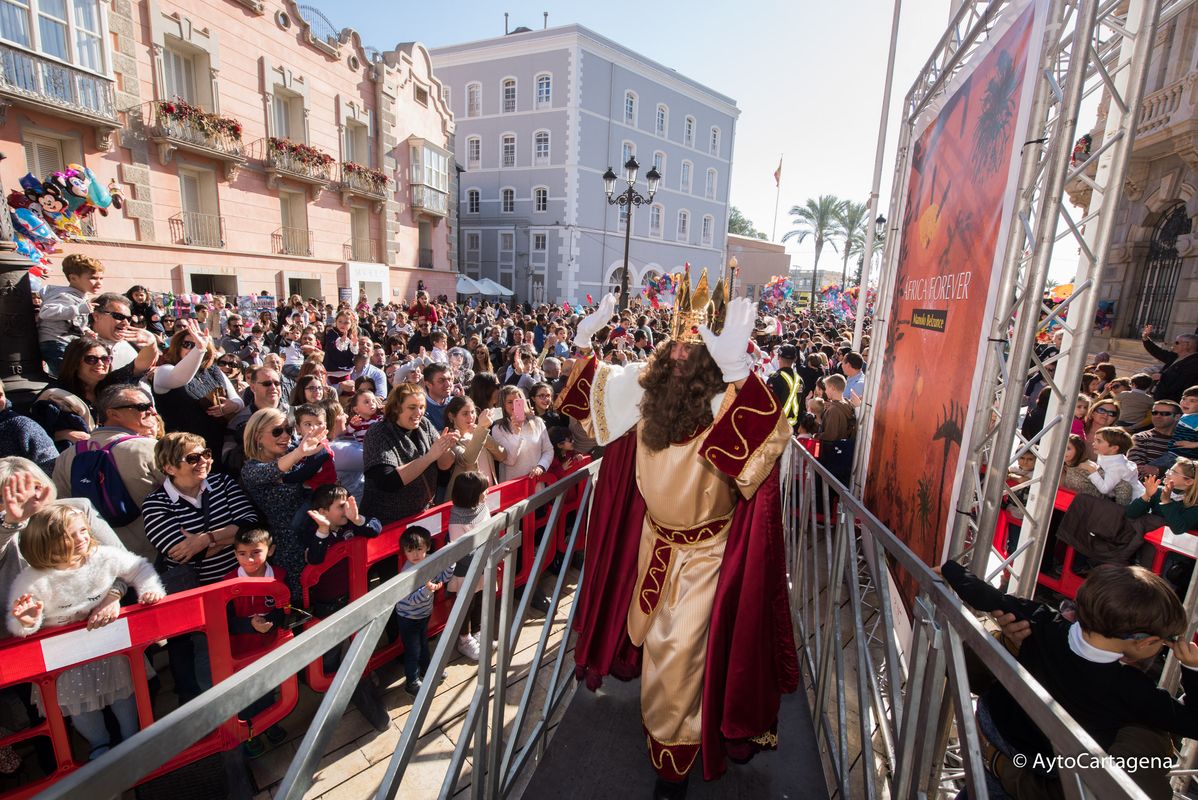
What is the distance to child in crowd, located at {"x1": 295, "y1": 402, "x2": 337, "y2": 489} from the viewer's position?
313cm

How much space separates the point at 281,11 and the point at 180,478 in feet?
57.4

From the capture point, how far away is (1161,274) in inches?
427

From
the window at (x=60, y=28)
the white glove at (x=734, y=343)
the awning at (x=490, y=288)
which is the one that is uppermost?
the window at (x=60, y=28)

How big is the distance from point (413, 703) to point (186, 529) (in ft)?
5.34

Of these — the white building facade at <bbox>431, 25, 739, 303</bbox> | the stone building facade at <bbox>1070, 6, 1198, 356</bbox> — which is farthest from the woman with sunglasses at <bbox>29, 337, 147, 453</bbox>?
the white building facade at <bbox>431, 25, 739, 303</bbox>

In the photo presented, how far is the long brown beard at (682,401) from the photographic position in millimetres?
2223

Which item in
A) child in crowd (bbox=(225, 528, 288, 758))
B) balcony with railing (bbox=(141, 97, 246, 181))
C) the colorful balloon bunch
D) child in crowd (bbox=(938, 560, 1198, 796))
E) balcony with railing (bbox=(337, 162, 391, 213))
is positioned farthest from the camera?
balcony with railing (bbox=(337, 162, 391, 213))

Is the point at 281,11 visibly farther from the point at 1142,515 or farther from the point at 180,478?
the point at 1142,515

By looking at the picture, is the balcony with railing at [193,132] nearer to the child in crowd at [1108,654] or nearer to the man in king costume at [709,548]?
the man in king costume at [709,548]

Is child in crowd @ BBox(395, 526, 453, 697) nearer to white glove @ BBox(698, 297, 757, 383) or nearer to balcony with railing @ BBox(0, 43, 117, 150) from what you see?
white glove @ BBox(698, 297, 757, 383)

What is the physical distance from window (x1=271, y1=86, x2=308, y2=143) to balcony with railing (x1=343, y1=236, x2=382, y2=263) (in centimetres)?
330

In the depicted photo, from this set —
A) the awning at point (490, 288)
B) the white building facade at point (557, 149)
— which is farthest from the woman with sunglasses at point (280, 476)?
the white building facade at point (557, 149)

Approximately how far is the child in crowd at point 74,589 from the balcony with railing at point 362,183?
692 inches

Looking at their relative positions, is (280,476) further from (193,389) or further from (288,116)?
(288,116)
